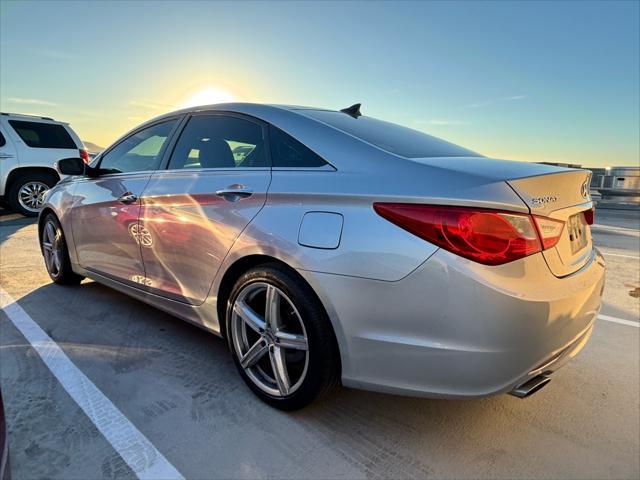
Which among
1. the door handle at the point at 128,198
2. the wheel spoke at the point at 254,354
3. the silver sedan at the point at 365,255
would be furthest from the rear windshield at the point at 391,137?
the door handle at the point at 128,198

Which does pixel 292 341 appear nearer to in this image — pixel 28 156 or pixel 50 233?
pixel 50 233

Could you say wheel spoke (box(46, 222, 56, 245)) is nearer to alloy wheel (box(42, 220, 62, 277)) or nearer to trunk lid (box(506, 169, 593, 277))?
alloy wheel (box(42, 220, 62, 277))

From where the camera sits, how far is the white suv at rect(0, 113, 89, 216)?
8.29 m

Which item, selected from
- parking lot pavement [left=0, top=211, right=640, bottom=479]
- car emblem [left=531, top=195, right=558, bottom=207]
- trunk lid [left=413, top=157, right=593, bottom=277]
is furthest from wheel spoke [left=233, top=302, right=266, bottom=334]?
car emblem [left=531, top=195, right=558, bottom=207]

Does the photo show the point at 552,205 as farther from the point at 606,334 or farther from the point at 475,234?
Result: the point at 606,334

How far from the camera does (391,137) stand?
229 centimetres

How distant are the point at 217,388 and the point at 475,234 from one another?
163cm

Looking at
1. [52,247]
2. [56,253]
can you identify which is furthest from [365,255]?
[52,247]

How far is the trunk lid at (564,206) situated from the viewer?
5.50 feet

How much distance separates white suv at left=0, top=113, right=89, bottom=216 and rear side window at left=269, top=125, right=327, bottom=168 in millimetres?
7979

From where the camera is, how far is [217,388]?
2.38m

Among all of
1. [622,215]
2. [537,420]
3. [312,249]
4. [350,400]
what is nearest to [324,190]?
[312,249]

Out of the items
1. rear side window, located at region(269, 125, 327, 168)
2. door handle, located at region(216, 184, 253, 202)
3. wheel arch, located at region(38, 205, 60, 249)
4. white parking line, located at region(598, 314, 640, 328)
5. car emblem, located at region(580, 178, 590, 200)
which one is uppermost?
rear side window, located at region(269, 125, 327, 168)

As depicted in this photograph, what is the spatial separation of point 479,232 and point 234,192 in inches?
48.8
